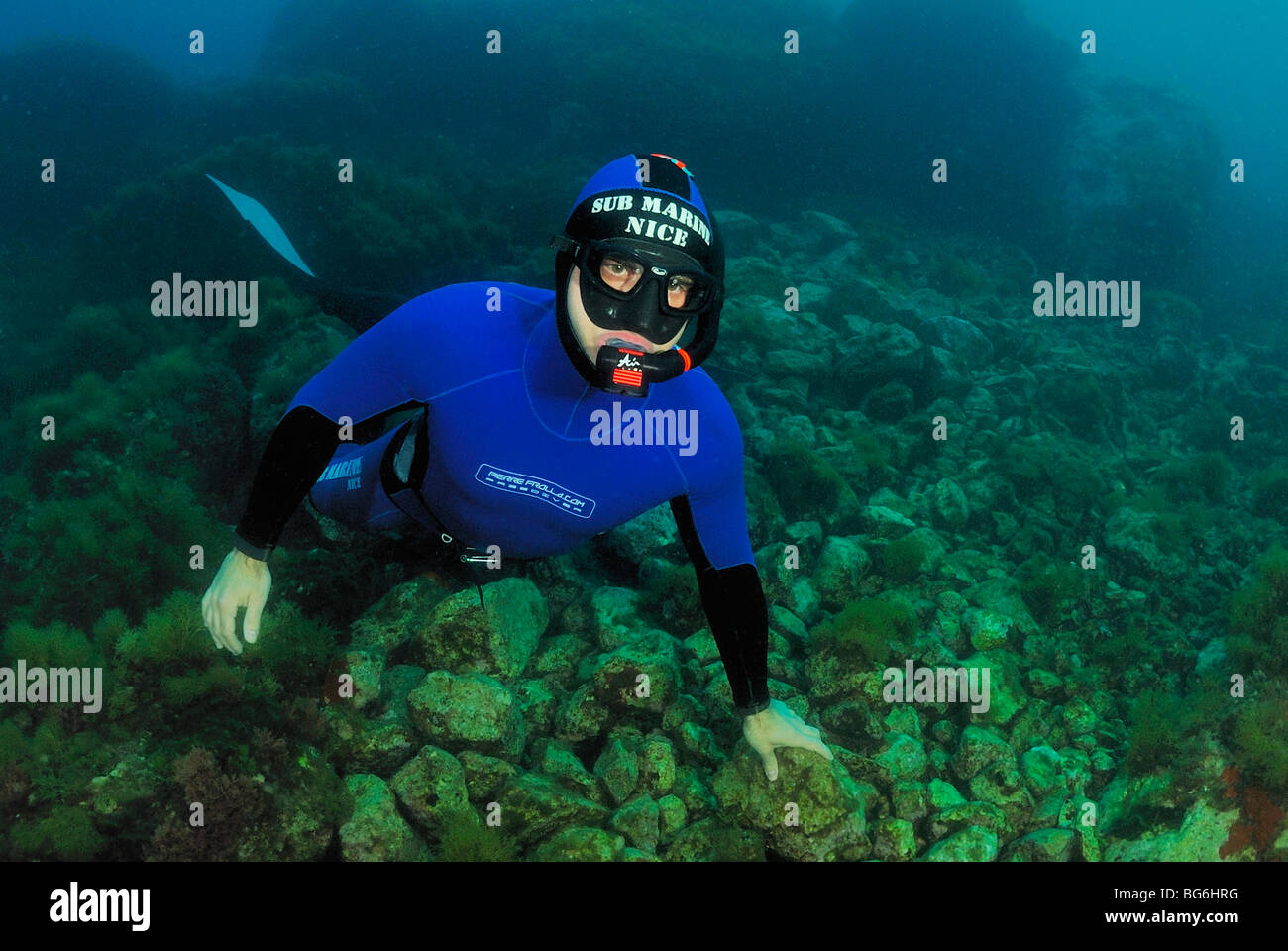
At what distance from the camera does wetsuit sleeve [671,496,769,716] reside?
3.11 metres

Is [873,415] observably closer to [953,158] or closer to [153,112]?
[953,158]

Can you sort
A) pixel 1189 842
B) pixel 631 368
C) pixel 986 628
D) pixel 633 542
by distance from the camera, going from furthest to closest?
pixel 633 542, pixel 986 628, pixel 1189 842, pixel 631 368

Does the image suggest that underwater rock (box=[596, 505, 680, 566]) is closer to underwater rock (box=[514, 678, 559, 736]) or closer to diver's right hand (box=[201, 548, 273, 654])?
underwater rock (box=[514, 678, 559, 736])

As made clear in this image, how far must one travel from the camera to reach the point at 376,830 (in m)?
2.82

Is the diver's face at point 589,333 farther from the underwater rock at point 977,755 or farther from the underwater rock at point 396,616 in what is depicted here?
the underwater rock at point 977,755

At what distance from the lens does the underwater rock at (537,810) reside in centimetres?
301

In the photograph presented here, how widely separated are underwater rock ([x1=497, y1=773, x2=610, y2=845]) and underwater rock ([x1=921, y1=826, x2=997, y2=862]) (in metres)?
1.52

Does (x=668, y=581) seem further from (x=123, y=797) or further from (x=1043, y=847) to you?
(x=123, y=797)

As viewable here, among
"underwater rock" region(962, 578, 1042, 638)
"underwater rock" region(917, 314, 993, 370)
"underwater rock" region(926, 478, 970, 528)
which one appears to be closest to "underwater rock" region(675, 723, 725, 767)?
"underwater rock" region(962, 578, 1042, 638)

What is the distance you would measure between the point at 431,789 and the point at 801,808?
1.56m

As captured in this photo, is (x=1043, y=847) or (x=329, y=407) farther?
(x=1043, y=847)

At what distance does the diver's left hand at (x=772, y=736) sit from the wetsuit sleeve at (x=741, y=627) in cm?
4

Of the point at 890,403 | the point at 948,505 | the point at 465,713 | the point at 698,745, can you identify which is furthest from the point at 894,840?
the point at 890,403

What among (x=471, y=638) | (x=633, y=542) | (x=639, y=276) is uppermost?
(x=639, y=276)
